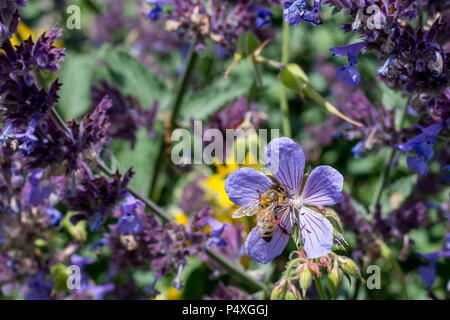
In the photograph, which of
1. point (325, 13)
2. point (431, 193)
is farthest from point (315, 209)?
point (431, 193)

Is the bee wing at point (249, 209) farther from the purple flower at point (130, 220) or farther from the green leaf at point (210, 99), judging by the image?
the green leaf at point (210, 99)

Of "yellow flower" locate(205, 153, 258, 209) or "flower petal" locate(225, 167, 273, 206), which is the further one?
"yellow flower" locate(205, 153, 258, 209)

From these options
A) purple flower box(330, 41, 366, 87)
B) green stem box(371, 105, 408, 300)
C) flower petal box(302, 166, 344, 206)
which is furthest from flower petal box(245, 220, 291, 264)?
green stem box(371, 105, 408, 300)

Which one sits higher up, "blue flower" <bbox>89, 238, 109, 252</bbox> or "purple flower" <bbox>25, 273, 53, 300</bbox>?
"blue flower" <bbox>89, 238, 109, 252</bbox>

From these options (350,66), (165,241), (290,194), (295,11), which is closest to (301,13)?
(295,11)

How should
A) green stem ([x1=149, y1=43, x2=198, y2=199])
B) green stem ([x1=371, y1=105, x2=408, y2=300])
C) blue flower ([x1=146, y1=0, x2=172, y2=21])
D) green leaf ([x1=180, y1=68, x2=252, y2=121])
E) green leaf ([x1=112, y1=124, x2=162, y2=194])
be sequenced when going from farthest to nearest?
green leaf ([x1=112, y1=124, x2=162, y2=194]), green leaf ([x1=180, y1=68, x2=252, y2=121]), green stem ([x1=149, y1=43, x2=198, y2=199]), blue flower ([x1=146, y1=0, x2=172, y2=21]), green stem ([x1=371, y1=105, x2=408, y2=300])

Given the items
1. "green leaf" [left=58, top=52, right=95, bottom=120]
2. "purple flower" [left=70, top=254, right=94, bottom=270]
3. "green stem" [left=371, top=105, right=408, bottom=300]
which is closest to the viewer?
"green stem" [left=371, top=105, right=408, bottom=300]

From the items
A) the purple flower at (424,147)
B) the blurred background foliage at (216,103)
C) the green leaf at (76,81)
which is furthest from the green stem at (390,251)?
the green leaf at (76,81)

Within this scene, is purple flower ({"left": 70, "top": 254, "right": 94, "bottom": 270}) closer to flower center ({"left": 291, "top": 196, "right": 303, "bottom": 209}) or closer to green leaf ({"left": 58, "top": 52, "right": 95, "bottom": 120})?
flower center ({"left": 291, "top": 196, "right": 303, "bottom": 209})

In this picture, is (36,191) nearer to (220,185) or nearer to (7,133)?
(7,133)
